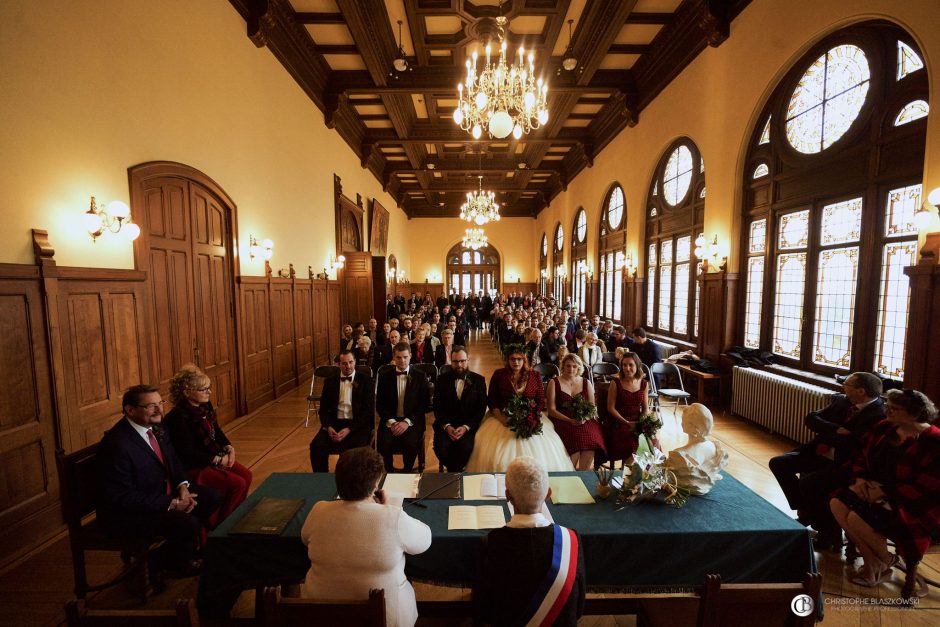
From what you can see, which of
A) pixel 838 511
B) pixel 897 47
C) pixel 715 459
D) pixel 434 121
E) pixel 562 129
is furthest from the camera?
pixel 562 129

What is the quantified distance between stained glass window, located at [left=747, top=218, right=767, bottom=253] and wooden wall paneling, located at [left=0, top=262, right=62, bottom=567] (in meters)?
8.93

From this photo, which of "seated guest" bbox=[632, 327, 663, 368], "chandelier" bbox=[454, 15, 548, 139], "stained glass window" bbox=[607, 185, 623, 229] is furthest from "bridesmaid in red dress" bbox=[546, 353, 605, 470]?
"stained glass window" bbox=[607, 185, 623, 229]

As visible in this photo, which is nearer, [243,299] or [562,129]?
[243,299]

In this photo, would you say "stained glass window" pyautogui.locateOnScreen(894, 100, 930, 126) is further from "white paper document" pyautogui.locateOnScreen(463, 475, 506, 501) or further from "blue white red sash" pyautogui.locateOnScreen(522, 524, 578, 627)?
Answer: "blue white red sash" pyautogui.locateOnScreen(522, 524, 578, 627)

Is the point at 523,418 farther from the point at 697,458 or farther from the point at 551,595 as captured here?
the point at 551,595

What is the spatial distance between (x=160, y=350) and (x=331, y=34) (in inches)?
264

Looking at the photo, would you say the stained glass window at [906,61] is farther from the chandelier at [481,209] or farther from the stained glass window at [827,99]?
the chandelier at [481,209]

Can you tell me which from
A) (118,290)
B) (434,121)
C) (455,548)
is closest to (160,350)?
(118,290)

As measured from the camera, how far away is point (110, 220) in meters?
4.32

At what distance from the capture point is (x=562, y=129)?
46.2 ft

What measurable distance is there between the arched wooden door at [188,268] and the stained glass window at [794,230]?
843cm

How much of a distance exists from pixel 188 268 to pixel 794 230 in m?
8.60

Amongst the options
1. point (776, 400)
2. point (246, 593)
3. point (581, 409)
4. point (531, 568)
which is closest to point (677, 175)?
point (776, 400)

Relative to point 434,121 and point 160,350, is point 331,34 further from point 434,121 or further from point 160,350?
point 160,350
